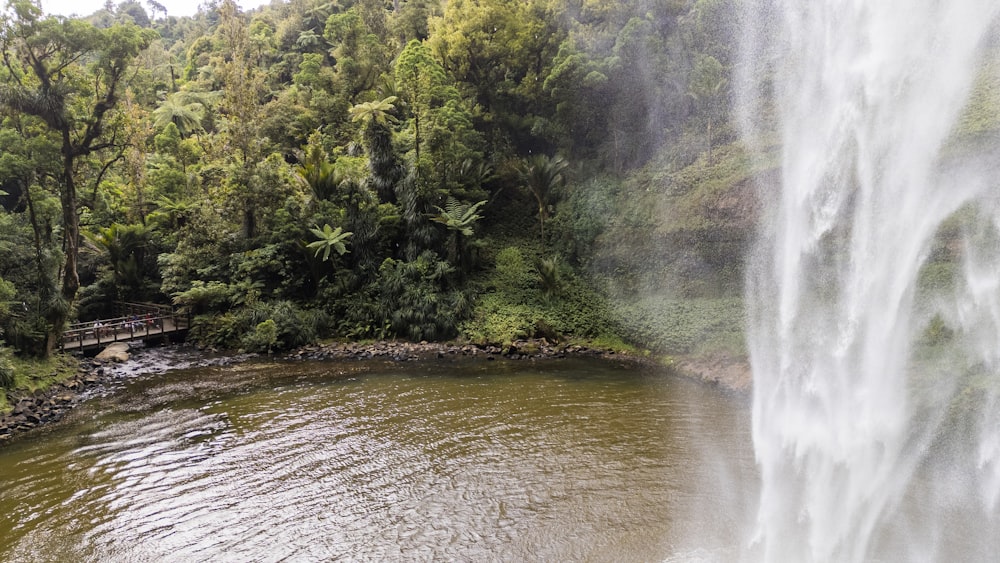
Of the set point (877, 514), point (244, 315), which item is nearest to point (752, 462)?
point (877, 514)

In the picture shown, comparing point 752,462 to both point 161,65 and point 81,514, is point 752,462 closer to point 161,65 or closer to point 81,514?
point 81,514

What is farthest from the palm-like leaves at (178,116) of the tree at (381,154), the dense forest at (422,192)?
the tree at (381,154)

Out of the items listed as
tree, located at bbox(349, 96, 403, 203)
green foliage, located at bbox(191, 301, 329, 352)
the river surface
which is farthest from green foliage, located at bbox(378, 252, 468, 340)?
the river surface

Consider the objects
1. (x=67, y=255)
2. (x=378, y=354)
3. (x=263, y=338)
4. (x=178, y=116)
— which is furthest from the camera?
(x=178, y=116)

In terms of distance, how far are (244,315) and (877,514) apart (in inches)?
660

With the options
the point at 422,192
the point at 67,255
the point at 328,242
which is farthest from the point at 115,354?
the point at 422,192

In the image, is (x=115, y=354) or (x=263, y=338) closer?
(x=115, y=354)

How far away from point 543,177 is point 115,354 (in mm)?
14369

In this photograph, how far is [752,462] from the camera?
8547 mm

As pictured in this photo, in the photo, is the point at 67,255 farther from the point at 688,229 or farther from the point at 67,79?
the point at 688,229

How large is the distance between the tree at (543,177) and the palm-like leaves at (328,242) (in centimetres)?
676

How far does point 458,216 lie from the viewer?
60.2ft

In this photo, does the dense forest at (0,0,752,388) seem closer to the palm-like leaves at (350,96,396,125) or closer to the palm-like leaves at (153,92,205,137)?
the palm-like leaves at (350,96,396,125)

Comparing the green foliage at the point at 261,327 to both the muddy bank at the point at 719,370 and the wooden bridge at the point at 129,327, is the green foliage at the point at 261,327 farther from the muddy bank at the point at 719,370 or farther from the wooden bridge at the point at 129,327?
the muddy bank at the point at 719,370
